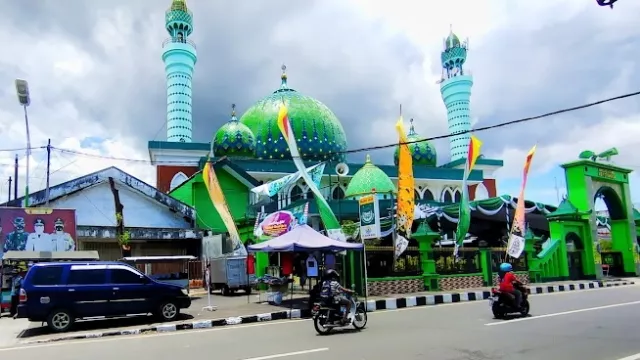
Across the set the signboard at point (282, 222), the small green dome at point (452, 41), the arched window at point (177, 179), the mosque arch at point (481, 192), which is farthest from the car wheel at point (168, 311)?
the small green dome at point (452, 41)

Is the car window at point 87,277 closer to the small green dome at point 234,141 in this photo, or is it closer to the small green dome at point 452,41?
the small green dome at point 234,141

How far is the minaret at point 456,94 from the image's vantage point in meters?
47.3

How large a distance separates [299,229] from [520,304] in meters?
5.98

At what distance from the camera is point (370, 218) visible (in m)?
17.0

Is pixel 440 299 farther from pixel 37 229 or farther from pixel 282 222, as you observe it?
pixel 37 229

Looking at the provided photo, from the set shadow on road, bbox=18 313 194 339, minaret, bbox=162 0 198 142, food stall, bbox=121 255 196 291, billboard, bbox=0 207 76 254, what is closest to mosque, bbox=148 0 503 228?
minaret, bbox=162 0 198 142

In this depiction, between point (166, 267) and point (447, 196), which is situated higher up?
point (447, 196)

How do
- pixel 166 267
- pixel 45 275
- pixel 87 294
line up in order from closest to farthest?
1. pixel 45 275
2. pixel 87 294
3. pixel 166 267

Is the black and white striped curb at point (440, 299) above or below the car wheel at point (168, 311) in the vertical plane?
below

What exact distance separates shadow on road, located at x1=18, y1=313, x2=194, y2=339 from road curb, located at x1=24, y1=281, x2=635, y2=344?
2.95ft

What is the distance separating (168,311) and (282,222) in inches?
273

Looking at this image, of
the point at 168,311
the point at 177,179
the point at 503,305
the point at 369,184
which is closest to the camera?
the point at 503,305

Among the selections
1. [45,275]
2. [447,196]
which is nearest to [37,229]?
[45,275]

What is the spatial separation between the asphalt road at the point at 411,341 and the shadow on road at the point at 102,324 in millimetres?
1850
